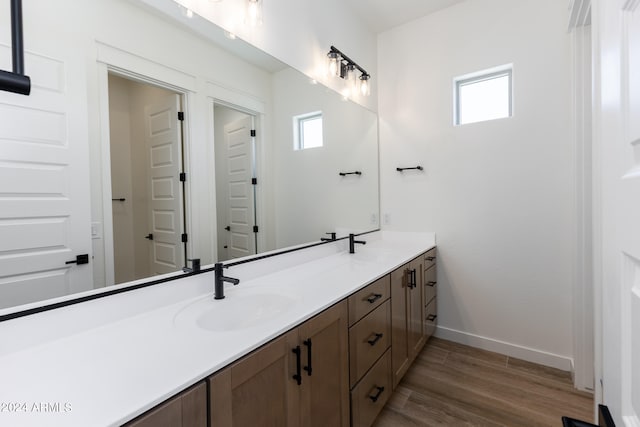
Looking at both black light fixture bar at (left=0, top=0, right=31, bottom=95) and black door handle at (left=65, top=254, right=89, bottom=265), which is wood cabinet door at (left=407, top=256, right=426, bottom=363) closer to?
black door handle at (left=65, top=254, right=89, bottom=265)

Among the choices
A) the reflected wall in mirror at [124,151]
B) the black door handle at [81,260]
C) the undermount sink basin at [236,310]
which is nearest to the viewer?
the reflected wall in mirror at [124,151]

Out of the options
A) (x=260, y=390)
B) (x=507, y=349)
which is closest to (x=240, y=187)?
(x=260, y=390)

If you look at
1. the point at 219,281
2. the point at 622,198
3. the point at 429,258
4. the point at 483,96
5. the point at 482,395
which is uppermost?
the point at 483,96

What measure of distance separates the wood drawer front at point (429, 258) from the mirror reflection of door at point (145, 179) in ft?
5.84

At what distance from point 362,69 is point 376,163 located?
83cm

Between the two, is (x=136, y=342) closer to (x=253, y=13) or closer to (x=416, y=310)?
(x=253, y=13)

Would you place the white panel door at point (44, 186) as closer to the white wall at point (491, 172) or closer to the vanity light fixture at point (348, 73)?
the vanity light fixture at point (348, 73)

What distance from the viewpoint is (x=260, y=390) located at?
34.5 inches

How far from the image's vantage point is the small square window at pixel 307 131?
1947 mm

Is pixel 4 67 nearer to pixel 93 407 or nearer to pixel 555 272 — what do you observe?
pixel 93 407

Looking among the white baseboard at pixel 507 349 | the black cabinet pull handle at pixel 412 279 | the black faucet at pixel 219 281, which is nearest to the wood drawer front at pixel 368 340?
the black cabinet pull handle at pixel 412 279

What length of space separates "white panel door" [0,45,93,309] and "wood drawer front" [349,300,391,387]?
42.7 inches

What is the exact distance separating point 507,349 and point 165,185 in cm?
266

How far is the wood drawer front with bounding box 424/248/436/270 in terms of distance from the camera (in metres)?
2.31
